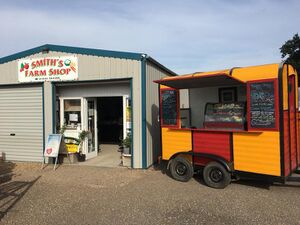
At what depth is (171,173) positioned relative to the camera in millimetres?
6891

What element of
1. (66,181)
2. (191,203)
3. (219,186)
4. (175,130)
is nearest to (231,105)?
(175,130)

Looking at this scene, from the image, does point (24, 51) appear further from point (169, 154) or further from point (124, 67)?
point (169, 154)

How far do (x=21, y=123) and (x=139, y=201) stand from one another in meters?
6.20

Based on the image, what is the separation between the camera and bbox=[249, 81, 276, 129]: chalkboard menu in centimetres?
549

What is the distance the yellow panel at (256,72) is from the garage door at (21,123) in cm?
645

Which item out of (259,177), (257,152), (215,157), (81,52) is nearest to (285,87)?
(257,152)

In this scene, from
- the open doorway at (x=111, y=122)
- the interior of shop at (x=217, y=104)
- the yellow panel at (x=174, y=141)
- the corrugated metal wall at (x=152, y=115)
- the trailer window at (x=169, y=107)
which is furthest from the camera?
the open doorway at (x=111, y=122)

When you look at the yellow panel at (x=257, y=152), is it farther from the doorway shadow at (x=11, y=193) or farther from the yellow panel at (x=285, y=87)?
the doorway shadow at (x=11, y=193)

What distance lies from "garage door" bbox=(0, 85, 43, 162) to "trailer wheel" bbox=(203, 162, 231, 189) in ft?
19.0

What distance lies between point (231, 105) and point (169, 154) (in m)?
1.94

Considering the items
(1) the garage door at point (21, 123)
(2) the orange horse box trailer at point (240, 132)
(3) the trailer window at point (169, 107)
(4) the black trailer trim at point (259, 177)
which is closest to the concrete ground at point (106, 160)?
(1) the garage door at point (21, 123)

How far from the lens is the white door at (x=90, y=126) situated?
31.0ft

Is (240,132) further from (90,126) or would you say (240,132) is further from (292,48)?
(292,48)

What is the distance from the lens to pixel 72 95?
372 inches
